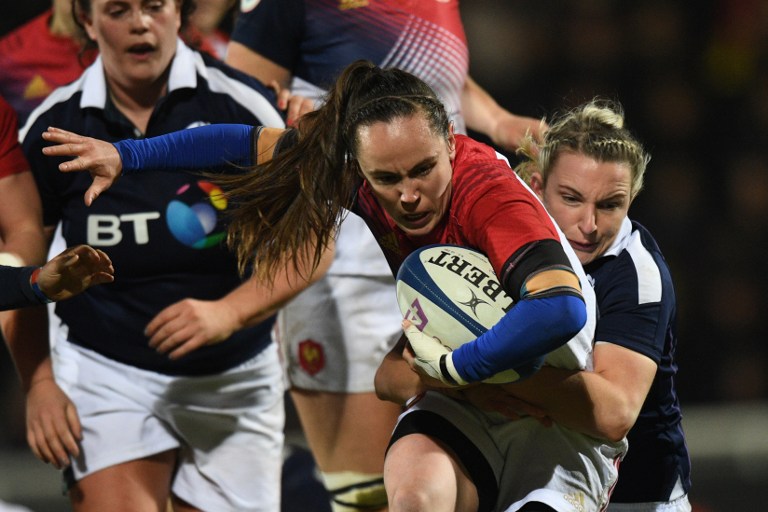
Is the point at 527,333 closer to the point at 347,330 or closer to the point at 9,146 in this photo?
the point at 347,330

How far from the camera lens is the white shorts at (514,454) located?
83.4 inches

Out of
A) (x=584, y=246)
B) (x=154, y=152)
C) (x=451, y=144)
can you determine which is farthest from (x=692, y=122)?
(x=154, y=152)

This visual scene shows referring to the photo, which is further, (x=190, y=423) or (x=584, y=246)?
(x=190, y=423)

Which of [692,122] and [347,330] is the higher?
[347,330]

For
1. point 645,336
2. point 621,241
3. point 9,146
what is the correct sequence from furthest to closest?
point 9,146 < point 621,241 < point 645,336

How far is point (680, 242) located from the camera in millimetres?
5363

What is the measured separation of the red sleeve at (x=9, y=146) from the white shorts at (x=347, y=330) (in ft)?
2.51

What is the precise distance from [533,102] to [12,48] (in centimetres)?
237

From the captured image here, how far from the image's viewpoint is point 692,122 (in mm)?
5543

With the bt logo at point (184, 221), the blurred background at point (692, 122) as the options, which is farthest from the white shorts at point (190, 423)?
the blurred background at point (692, 122)

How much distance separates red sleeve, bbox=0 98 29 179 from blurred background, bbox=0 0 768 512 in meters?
2.58

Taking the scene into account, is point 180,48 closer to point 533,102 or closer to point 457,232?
point 457,232

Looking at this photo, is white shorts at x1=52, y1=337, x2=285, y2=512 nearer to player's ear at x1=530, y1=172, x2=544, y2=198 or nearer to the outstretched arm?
the outstretched arm

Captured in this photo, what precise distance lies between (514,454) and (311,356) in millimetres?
1004
